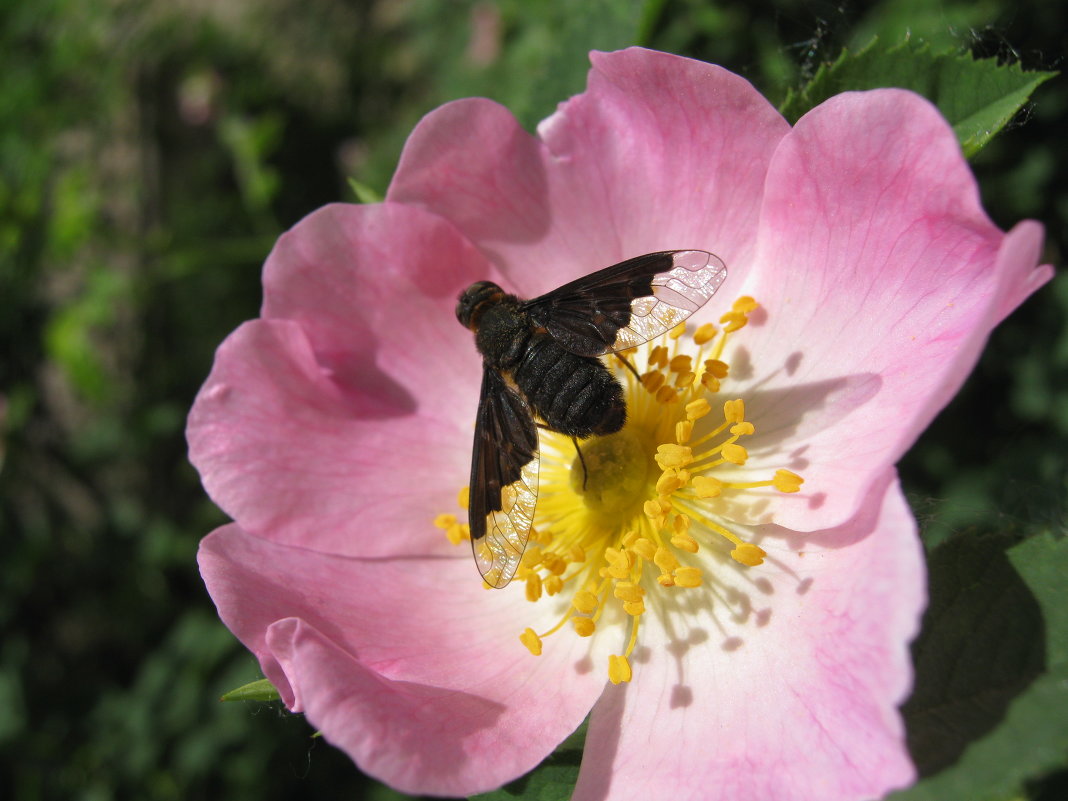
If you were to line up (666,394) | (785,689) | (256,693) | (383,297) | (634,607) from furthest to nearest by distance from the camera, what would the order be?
(383,297) → (666,394) → (634,607) → (256,693) → (785,689)

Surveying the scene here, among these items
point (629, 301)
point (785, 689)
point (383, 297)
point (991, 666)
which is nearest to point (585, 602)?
point (785, 689)

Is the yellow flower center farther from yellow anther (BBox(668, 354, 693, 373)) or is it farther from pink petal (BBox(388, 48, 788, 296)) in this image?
pink petal (BBox(388, 48, 788, 296))

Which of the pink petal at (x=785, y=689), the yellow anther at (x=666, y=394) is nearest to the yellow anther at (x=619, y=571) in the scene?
the pink petal at (x=785, y=689)

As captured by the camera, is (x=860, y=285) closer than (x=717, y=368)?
Yes

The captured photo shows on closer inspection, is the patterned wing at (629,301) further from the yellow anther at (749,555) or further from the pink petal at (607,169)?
the yellow anther at (749,555)

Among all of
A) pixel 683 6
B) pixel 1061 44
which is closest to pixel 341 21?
pixel 683 6

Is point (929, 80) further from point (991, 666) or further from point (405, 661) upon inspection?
point (405, 661)
